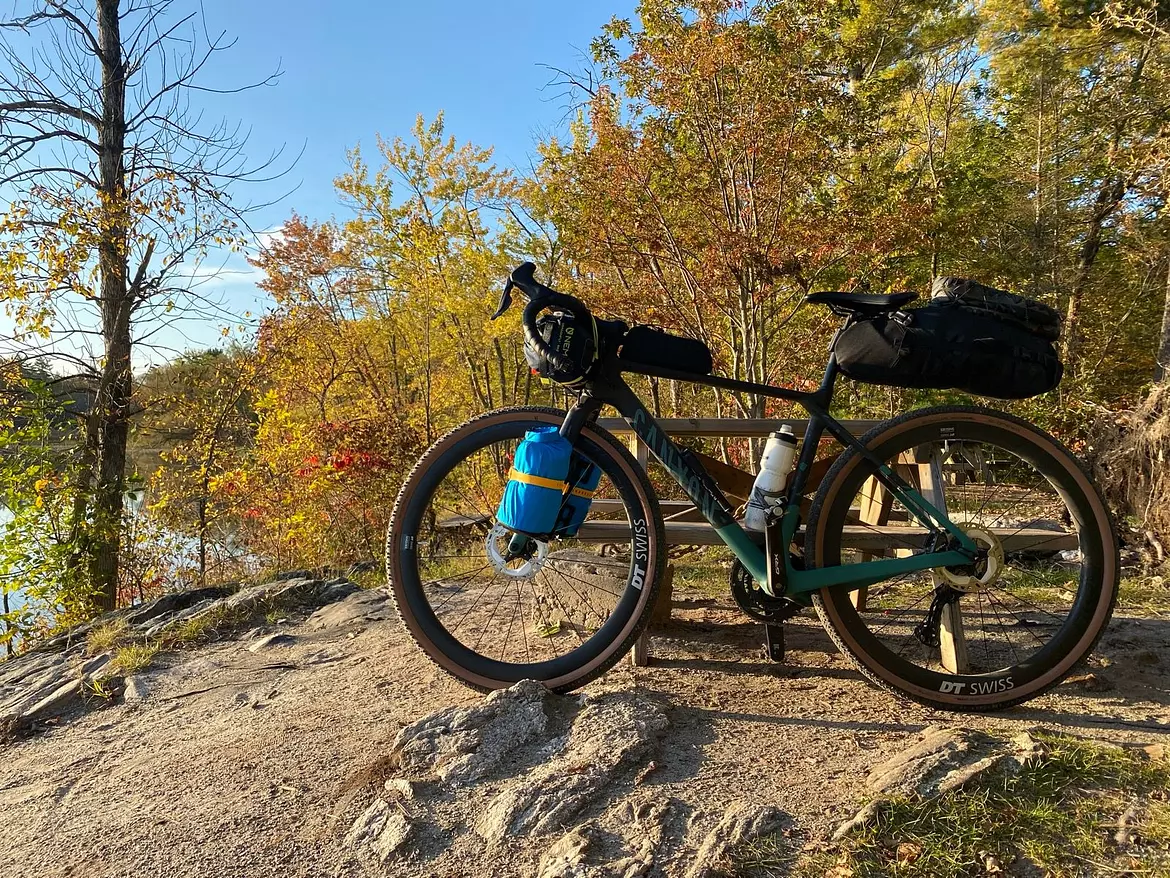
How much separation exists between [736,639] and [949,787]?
1305 millimetres

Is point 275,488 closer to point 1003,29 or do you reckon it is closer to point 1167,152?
point 1167,152

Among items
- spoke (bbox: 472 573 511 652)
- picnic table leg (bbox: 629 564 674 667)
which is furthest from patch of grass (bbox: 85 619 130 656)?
picnic table leg (bbox: 629 564 674 667)

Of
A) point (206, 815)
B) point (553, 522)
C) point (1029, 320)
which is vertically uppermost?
point (1029, 320)

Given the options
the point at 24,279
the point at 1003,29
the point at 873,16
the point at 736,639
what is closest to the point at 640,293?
the point at 736,639

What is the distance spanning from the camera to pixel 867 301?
2061mm

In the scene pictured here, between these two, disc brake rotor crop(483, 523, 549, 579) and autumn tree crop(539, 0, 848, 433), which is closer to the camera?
disc brake rotor crop(483, 523, 549, 579)

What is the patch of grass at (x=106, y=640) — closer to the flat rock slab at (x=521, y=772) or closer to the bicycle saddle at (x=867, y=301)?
the flat rock slab at (x=521, y=772)

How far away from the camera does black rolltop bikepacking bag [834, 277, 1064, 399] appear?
1920 mm

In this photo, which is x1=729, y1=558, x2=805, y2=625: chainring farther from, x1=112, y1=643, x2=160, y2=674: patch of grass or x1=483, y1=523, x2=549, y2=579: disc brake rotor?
x1=112, y1=643, x2=160, y2=674: patch of grass

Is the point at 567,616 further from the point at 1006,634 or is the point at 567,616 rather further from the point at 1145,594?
the point at 1145,594

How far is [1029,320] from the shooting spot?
6.44 ft

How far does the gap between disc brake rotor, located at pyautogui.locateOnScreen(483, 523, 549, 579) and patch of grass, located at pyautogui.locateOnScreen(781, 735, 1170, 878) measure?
115 centimetres

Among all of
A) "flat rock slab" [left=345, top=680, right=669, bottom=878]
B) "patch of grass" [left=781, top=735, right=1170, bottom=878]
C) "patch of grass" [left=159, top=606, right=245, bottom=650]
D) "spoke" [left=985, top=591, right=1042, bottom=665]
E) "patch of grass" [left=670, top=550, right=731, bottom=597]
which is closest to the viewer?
"patch of grass" [left=781, top=735, right=1170, bottom=878]

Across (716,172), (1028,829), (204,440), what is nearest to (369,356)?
(204,440)
